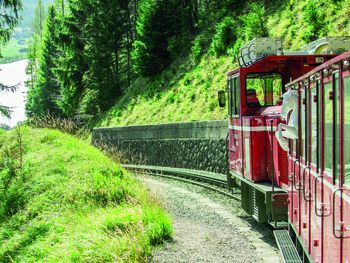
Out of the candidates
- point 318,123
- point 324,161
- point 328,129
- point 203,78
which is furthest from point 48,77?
point 328,129

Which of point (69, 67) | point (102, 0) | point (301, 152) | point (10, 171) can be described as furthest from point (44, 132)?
point (69, 67)

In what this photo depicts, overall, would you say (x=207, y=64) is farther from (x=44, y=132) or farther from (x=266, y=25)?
(x=44, y=132)

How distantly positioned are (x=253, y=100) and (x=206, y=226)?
2.98m

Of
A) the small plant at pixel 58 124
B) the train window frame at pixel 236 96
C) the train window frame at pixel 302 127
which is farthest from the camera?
the small plant at pixel 58 124

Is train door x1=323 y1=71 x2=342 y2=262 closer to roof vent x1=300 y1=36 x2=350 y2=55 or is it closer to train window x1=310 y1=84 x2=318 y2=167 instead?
train window x1=310 y1=84 x2=318 y2=167

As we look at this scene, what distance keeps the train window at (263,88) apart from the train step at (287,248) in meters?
3.40

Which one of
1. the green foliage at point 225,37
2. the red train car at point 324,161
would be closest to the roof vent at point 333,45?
the red train car at point 324,161

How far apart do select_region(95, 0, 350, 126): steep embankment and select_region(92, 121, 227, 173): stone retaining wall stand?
A: 2.79 m

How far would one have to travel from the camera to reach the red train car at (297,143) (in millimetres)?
4695

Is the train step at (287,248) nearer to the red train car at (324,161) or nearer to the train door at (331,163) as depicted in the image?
the red train car at (324,161)

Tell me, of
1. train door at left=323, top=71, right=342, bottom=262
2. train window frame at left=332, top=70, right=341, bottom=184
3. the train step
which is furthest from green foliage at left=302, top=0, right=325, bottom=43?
train window frame at left=332, top=70, right=341, bottom=184

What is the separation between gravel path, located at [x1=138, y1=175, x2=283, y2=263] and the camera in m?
8.97

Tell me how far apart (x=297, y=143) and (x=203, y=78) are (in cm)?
2828

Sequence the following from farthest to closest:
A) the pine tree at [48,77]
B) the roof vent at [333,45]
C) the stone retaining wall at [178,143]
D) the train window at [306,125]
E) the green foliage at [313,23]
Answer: the pine tree at [48,77], the green foliage at [313,23], the stone retaining wall at [178,143], the roof vent at [333,45], the train window at [306,125]
